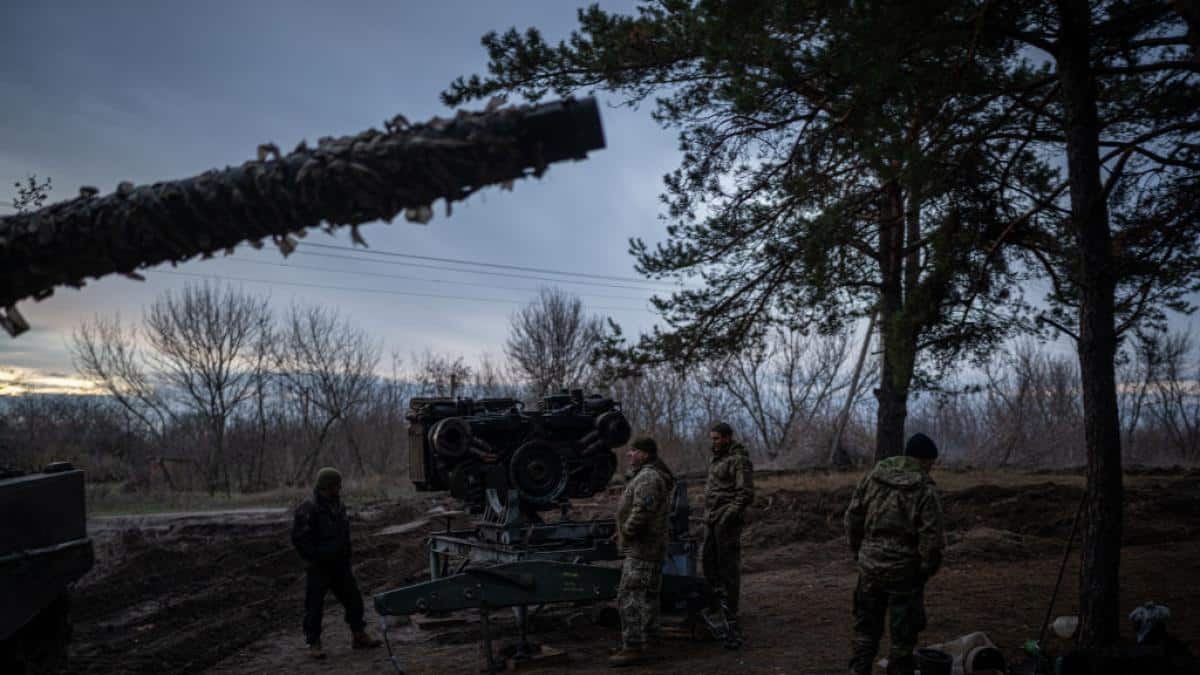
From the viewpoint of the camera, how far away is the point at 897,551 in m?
6.63

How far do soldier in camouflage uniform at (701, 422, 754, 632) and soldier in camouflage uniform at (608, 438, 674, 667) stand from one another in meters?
0.88

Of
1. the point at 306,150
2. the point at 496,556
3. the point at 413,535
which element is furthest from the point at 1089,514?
the point at 413,535

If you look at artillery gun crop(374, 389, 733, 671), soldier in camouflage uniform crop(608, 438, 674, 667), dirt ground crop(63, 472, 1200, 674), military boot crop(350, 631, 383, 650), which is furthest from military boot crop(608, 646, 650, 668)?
military boot crop(350, 631, 383, 650)

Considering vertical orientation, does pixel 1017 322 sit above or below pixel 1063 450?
above

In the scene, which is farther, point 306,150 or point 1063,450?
point 1063,450

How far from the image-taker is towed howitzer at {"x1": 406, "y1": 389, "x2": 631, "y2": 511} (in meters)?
9.59

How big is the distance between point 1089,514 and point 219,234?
25.3 feet

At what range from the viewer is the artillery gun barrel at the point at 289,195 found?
230 cm

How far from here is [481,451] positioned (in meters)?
9.67

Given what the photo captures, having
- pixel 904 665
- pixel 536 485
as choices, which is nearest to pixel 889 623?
pixel 904 665

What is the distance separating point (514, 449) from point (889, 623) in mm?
4573

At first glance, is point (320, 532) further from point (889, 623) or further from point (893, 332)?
point (893, 332)

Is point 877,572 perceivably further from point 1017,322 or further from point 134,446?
point 134,446

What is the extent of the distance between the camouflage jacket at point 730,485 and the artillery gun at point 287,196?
675 cm
